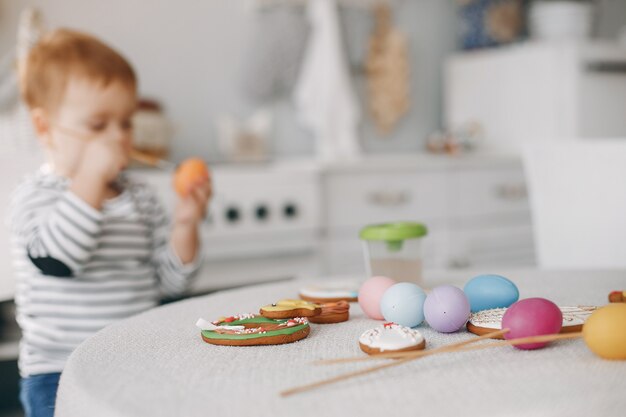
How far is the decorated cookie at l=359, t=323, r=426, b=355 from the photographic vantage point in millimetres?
600

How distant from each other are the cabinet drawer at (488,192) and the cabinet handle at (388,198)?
185 millimetres

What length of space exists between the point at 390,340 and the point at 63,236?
60 centimetres

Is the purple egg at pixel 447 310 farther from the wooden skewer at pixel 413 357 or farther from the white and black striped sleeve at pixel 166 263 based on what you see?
the white and black striped sleeve at pixel 166 263

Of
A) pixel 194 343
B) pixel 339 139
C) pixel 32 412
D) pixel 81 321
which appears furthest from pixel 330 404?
pixel 339 139

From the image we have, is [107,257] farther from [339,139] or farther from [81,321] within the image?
[339,139]

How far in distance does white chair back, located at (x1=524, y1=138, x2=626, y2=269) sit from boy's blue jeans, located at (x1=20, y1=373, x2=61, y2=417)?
852 mm

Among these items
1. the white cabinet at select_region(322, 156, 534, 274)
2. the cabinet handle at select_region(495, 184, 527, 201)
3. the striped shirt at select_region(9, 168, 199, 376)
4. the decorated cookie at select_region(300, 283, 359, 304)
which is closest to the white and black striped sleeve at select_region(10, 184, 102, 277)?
the striped shirt at select_region(9, 168, 199, 376)

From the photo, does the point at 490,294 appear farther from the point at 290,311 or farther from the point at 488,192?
the point at 488,192

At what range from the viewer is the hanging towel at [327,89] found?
2.54m

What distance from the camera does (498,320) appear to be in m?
0.67

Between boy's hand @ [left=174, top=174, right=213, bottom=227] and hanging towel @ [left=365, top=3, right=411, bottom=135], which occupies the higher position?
hanging towel @ [left=365, top=3, right=411, bottom=135]

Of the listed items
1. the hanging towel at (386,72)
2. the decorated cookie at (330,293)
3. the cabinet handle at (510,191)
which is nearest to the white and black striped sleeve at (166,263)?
the decorated cookie at (330,293)

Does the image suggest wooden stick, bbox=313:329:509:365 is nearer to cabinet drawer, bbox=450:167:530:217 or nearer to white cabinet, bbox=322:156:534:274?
white cabinet, bbox=322:156:534:274

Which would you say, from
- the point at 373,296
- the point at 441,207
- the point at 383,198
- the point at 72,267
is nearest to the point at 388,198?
the point at 383,198
